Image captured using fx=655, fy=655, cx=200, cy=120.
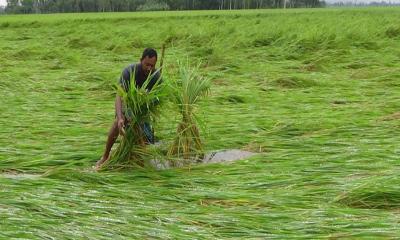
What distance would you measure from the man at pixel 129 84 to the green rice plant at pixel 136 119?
2.0 inches

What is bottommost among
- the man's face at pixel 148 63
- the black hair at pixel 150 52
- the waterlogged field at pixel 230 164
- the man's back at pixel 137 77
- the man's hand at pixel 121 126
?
the waterlogged field at pixel 230 164

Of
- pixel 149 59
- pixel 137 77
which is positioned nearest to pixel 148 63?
pixel 149 59

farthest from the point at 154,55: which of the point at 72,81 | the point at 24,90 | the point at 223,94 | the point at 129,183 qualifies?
the point at 72,81

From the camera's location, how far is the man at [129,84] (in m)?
4.13

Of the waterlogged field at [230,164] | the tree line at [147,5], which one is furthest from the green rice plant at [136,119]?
the tree line at [147,5]

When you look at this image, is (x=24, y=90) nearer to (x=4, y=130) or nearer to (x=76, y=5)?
(x=4, y=130)

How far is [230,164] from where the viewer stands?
13.5 feet

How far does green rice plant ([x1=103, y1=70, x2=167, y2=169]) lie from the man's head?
17 centimetres

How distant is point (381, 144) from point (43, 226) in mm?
2575

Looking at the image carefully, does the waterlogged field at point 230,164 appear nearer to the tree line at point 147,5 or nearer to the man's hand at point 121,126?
the man's hand at point 121,126

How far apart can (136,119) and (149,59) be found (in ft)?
1.44

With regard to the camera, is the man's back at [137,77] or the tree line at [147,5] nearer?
the man's back at [137,77]

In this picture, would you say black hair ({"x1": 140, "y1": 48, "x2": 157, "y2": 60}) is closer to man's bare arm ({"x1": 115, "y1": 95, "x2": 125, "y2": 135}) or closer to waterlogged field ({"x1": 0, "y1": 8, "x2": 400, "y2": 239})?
waterlogged field ({"x1": 0, "y1": 8, "x2": 400, "y2": 239})

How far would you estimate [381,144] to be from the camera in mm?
4512
